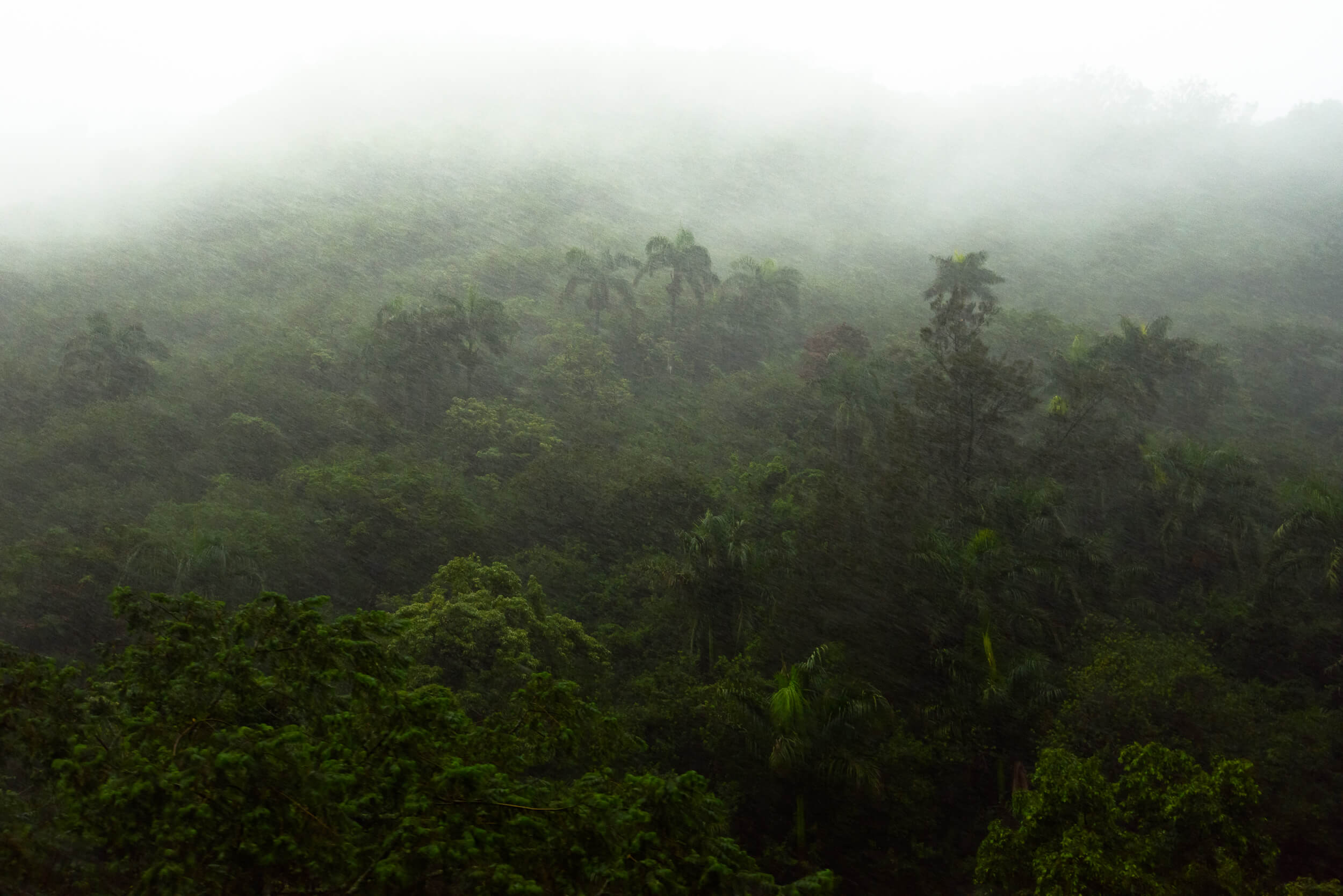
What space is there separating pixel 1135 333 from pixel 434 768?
1140 inches

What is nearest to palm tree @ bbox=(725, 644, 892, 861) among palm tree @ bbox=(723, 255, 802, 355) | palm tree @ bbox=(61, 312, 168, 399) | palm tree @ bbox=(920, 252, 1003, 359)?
palm tree @ bbox=(920, 252, 1003, 359)

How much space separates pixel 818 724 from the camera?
14.9 meters

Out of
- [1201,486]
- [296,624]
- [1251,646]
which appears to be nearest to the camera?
[296,624]

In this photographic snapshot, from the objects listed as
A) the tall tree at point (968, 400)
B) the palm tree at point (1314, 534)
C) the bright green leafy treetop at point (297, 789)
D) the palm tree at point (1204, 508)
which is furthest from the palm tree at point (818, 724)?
the palm tree at point (1204, 508)

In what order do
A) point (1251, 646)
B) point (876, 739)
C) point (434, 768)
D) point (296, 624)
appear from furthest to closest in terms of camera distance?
point (1251, 646)
point (876, 739)
point (296, 624)
point (434, 768)

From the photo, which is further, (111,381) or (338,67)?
(338,67)

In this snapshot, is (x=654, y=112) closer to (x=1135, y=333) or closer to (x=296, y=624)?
(x=1135, y=333)

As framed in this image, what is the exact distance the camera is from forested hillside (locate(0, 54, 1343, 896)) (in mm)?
6934

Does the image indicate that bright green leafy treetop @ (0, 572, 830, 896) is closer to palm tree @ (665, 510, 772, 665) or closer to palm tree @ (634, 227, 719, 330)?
palm tree @ (665, 510, 772, 665)

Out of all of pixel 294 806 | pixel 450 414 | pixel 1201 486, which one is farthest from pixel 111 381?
pixel 1201 486

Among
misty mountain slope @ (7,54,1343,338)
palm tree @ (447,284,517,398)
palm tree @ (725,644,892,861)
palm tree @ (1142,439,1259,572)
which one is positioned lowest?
palm tree @ (725,644,892,861)

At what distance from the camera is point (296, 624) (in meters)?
7.79

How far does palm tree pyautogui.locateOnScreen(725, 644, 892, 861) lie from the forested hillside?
0.09 m

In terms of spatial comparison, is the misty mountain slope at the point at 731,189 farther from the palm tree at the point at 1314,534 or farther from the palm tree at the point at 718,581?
the palm tree at the point at 718,581
